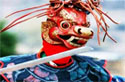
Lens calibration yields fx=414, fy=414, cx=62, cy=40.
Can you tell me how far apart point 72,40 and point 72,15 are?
113 millimetres

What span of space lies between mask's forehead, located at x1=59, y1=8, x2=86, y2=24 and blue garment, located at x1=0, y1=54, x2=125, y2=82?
23 centimetres

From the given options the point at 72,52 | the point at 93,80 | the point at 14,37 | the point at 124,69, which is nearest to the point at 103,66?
the point at 93,80

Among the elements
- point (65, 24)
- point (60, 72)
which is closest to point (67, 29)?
point (65, 24)

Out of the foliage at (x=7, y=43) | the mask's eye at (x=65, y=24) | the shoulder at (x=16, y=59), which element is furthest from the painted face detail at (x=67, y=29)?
the foliage at (x=7, y=43)

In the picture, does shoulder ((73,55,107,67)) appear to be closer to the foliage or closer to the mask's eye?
the mask's eye

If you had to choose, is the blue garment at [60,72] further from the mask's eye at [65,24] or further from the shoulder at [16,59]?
the mask's eye at [65,24]

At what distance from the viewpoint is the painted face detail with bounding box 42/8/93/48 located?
183 cm

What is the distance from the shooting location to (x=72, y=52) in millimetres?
1548

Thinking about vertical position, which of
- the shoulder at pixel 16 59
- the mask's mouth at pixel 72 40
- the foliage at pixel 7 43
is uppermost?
the mask's mouth at pixel 72 40

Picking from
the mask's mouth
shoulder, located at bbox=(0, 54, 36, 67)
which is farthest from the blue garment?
the mask's mouth

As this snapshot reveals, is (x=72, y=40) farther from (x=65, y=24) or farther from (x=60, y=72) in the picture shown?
(x=60, y=72)

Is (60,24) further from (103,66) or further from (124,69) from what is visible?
(124,69)

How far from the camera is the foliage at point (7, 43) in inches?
279

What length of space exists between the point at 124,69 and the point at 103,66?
11.7ft
